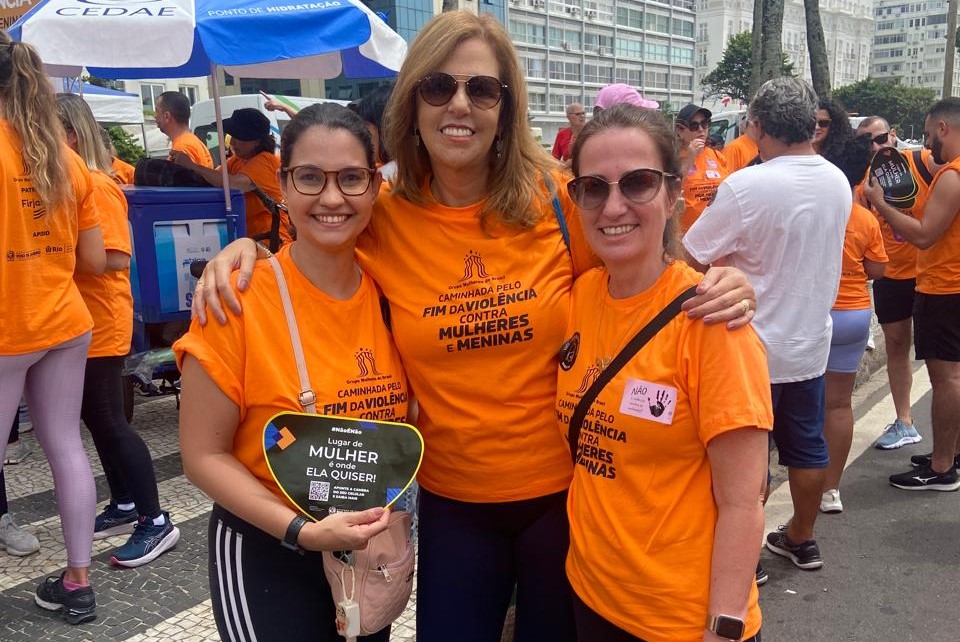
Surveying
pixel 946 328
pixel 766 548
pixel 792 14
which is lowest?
pixel 766 548

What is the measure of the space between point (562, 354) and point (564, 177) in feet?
1.87

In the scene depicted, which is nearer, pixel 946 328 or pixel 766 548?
pixel 766 548

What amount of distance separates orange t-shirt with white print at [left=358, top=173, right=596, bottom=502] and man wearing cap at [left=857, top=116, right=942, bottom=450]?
3.97 meters

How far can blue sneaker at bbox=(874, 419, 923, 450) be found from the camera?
16.8ft

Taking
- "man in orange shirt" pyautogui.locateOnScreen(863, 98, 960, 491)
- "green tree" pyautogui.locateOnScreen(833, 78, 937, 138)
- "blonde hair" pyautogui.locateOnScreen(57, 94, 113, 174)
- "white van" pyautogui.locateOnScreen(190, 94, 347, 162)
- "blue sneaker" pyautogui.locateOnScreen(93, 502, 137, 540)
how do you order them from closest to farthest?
"blonde hair" pyautogui.locateOnScreen(57, 94, 113, 174), "blue sneaker" pyautogui.locateOnScreen(93, 502, 137, 540), "man in orange shirt" pyautogui.locateOnScreen(863, 98, 960, 491), "white van" pyautogui.locateOnScreen(190, 94, 347, 162), "green tree" pyautogui.locateOnScreen(833, 78, 937, 138)

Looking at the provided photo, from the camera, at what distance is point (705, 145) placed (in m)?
7.54

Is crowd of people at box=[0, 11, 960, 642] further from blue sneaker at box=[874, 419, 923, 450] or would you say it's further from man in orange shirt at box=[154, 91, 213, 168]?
man in orange shirt at box=[154, 91, 213, 168]

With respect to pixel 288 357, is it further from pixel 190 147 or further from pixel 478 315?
pixel 190 147

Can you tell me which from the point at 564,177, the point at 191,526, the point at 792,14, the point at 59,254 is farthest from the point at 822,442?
the point at 792,14

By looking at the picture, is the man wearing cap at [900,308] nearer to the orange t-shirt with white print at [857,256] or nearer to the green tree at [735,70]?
the orange t-shirt with white print at [857,256]

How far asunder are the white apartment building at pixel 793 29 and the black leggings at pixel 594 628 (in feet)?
367

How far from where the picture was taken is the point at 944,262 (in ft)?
14.8

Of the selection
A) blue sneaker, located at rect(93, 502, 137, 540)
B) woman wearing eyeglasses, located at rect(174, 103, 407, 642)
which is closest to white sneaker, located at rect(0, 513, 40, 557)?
blue sneaker, located at rect(93, 502, 137, 540)

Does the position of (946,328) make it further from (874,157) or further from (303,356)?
(303,356)
